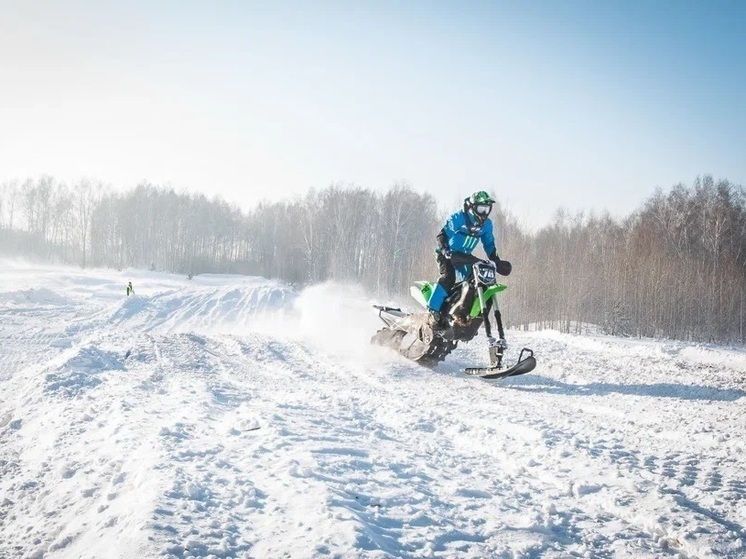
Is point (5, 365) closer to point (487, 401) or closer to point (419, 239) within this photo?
point (487, 401)

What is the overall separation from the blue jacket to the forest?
49.0 ft

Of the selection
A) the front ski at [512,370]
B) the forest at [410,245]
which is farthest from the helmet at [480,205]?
the forest at [410,245]

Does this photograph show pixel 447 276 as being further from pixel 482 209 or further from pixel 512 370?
pixel 512 370

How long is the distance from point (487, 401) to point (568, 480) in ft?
7.69

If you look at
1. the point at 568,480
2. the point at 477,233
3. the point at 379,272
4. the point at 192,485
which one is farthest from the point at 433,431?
the point at 379,272

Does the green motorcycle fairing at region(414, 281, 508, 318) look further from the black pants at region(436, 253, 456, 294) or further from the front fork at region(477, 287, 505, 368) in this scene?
the black pants at region(436, 253, 456, 294)

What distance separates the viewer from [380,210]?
46.3 m

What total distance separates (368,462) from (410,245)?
40908mm

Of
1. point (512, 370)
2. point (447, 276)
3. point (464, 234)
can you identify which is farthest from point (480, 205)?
point (512, 370)

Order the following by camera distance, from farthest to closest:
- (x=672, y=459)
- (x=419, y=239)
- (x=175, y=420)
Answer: (x=419, y=239)
(x=175, y=420)
(x=672, y=459)

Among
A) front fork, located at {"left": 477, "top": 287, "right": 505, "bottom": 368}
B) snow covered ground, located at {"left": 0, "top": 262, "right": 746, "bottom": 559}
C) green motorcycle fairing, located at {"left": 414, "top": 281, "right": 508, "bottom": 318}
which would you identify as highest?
green motorcycle fairing, located at {"left": 414, "top": 281, "right": 508, "bottom": 318}

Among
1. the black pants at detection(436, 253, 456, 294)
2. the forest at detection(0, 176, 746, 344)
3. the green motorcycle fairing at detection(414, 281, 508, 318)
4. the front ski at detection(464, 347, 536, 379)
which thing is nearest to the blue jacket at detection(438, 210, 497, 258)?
the black pants at detection(436, 253, 456, 294)

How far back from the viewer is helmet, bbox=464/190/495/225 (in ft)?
22.4

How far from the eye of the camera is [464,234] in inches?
277
